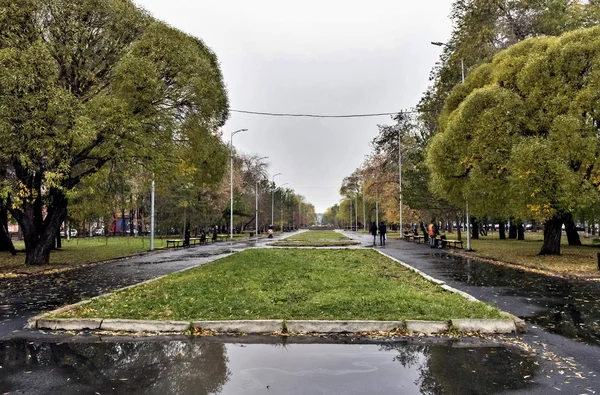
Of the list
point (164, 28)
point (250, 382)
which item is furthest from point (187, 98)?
point (250, 382)

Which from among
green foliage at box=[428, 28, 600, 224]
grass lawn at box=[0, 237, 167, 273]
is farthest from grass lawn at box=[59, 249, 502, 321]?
grass lawn at box=[0, 237, 167, 273]

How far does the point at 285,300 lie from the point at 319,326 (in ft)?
6.60

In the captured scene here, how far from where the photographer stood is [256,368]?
5367mm

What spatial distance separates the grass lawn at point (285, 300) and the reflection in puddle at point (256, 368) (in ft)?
4.12

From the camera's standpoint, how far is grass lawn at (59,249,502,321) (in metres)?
7.59

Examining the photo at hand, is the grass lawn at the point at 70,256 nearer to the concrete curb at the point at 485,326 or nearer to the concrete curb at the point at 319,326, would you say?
the concrete curb at the point at 319,326

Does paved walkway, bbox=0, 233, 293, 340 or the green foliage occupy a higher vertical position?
the green foliage

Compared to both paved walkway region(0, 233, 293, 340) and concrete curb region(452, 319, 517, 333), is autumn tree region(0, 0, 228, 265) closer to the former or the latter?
paved walkway region(0, 233, 293, 340)

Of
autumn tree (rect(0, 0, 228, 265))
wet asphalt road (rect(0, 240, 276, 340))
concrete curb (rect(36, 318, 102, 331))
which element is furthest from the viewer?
autumn tree (rect(0, 0, 228, 265))

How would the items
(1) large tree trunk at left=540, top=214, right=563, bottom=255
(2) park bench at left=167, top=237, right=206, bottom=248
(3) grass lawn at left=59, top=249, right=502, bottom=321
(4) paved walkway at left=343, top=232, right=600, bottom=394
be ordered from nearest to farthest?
(4) paved walkway at left=343, top=232, right=600, bottom=394, (3) grass lawn at left=59, top=249, right=502, bottom=321, (1) large tree trunk at left=540, top=214, right=563, bottom=255, (2) park bench at left=167, top=237, right=206, bottom=248

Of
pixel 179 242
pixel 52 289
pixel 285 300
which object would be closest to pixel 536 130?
pixel 285 300

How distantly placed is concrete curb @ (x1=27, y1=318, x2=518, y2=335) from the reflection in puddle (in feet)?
2.00

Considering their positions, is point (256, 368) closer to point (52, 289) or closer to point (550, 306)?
point (550, 306)

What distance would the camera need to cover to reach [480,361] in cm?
561
